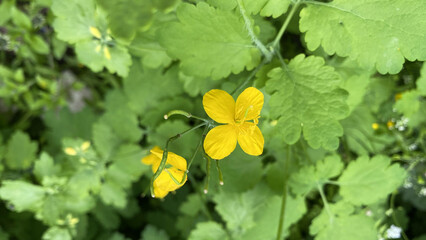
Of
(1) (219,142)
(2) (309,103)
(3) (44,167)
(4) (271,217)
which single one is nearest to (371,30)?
(2) (309,103)

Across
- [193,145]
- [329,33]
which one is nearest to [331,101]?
[329,33]

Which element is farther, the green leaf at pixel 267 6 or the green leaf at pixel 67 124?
the green leaf at pixel 67 124

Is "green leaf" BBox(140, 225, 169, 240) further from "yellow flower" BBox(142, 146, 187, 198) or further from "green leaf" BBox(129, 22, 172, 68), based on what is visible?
"yellow flower" BBox(142, 146, 187, 198)

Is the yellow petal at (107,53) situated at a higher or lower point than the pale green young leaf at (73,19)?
lower

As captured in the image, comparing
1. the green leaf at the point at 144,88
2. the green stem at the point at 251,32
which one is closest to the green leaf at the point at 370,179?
the green stem at the point at 251,32

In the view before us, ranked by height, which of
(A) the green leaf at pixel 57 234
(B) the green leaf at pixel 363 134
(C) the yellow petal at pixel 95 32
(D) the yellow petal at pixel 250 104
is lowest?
(A) the green leaf at pixel 57 234

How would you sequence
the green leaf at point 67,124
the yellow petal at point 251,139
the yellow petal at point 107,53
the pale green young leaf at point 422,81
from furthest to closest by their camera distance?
the green leaf at point 67,124 → the yellow petal at point 107,53 → the pale green young leaf at point 422,81 → the yellow petal at point 251,139

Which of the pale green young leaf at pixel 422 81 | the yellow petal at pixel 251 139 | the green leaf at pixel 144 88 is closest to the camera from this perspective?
the yellow petal at pixel 251 139

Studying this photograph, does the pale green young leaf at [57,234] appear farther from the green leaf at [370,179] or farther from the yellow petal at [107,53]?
the green leaf at [370,179]
